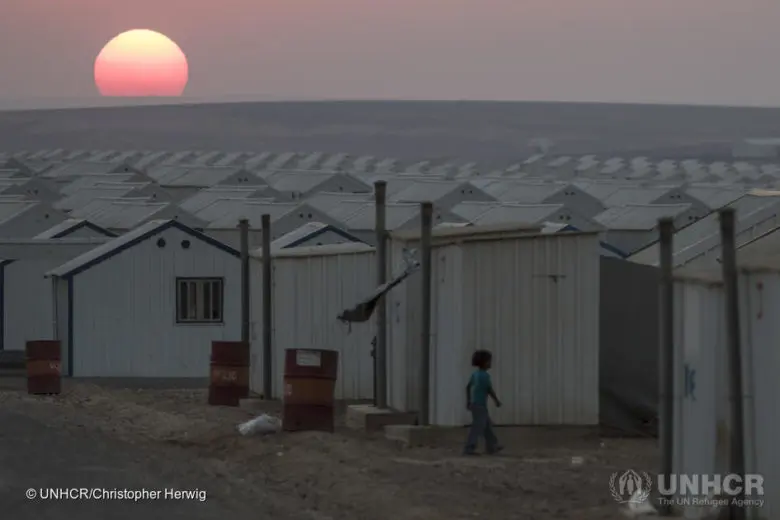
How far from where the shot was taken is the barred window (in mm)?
34062

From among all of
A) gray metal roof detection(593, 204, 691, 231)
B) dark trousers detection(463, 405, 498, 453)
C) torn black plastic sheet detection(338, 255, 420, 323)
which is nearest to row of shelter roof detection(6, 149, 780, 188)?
gray metal roof detection(593, 204, 691, 231)

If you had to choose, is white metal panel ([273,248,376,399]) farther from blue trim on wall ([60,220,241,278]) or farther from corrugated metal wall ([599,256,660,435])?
blue trim on wall ([60,220,241,278])

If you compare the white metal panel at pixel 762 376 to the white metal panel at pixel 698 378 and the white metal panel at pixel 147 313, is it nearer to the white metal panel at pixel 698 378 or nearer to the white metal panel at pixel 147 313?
the white metal panel at pixel 698 378

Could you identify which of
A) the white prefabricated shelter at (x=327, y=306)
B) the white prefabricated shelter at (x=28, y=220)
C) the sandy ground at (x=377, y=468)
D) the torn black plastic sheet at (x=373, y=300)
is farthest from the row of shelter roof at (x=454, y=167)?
the sandy ground at (x=377, y=468)

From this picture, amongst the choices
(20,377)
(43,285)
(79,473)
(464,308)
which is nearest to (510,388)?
(464,308)

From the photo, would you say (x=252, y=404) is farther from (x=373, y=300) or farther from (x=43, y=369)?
(x=43, y=369)

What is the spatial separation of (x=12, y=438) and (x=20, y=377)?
15.2 m

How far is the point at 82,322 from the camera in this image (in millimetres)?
34219

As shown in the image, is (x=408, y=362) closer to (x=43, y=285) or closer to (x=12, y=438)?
(x=12, y=438)

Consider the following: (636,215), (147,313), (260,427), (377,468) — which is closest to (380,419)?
(260,427)

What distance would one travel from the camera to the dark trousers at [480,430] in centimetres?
1692

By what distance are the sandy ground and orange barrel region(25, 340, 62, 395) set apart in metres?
4.59

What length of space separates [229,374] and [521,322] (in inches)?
265

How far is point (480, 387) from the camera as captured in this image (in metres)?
16.8
